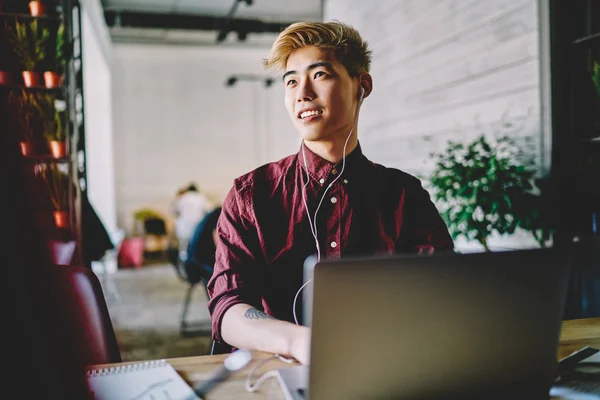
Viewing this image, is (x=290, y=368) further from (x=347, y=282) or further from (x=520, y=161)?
(x=520, y=161)

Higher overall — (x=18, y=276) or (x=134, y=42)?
(x=134, y=42)

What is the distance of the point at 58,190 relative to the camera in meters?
3.82

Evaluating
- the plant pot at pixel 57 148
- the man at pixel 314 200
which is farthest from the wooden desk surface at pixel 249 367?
the plant pot at pixel 57 148

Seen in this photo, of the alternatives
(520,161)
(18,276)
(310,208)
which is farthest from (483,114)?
(18,276)

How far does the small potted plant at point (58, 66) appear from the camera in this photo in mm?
3664

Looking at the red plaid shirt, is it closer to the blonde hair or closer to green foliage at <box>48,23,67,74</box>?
the blonde hair

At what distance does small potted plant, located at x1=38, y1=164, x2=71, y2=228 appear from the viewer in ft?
12.3

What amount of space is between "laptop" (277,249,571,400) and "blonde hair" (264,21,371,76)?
943mm

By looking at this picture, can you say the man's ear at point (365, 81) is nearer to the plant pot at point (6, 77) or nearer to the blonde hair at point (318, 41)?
the blonde hair at point (318, 41)

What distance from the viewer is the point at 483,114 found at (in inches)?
124

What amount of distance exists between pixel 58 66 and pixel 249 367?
3455 millimetres

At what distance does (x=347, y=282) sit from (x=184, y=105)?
9753 mm

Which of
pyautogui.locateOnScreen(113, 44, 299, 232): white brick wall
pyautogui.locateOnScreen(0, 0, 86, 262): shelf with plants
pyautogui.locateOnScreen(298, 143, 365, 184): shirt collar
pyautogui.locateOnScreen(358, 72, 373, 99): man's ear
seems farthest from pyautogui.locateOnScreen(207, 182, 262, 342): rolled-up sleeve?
pyautogui.locateOnScreen(113, 44, 299, 232): white brick wall

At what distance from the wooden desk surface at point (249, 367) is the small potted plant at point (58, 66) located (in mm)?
3178
